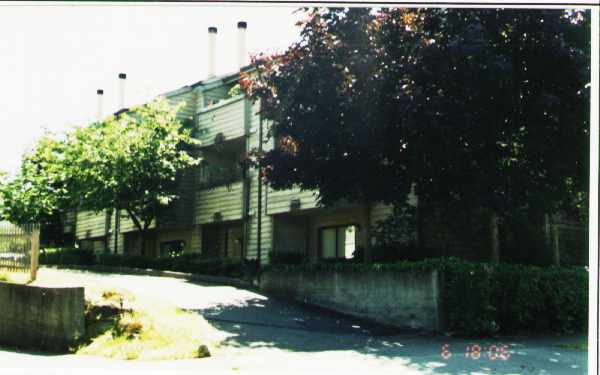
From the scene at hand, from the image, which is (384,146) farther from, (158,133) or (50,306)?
(158,133)

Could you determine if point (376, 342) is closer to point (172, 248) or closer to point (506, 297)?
point (506, 297)

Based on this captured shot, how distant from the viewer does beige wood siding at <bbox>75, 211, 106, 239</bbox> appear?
34.2m

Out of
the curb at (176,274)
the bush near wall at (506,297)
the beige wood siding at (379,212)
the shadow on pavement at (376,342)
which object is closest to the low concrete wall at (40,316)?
the shadow on pavement at (376,342)

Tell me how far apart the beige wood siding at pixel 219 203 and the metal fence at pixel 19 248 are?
12.4 metres

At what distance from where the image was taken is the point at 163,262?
25.3m

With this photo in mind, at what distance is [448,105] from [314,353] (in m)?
6.01

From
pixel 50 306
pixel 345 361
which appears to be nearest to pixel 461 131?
pixel 345 361

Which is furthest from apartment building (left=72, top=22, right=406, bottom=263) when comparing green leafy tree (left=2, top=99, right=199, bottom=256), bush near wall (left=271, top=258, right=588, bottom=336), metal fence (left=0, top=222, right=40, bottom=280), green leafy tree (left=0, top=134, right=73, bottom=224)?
metal fence (left=0, top=222, right=40, bottom=280)

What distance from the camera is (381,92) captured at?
14375 millimetres

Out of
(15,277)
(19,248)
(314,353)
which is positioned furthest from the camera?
(19,248)

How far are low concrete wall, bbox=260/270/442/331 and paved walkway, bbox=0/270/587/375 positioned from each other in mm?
597

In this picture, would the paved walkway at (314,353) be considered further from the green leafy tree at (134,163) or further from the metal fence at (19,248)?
the green leafy tree at (134,163)

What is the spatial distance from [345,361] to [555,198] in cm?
792

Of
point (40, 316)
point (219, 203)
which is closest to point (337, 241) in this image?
point (219, 203)
